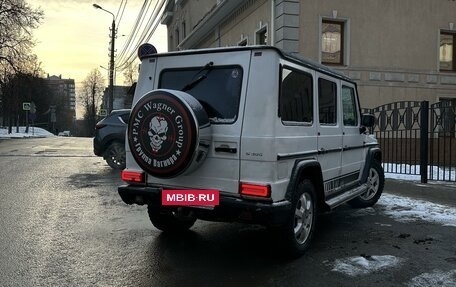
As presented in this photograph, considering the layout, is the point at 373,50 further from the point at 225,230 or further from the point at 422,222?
the point at 225,230

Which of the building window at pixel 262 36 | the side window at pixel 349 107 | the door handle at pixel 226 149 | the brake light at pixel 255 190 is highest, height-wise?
the building window at pixel 262 36

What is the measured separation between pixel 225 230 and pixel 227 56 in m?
2.50

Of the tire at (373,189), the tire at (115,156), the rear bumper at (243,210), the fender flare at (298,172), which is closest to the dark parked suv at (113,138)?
the tire at (115,156)

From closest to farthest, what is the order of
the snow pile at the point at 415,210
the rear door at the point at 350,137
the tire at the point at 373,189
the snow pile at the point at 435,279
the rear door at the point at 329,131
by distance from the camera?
the snow pile at the point at 435,279 < the rear door at the point at 329,131 < the rear door at the point at 350,137 < the snow pile at the point at 415,210 < the tire at the point at 373,189

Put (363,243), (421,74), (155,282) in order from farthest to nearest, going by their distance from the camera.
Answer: (421,74), (363,243), (155,282)

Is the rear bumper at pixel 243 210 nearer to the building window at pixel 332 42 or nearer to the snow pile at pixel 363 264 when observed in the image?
the snow pile at pixel 363 264

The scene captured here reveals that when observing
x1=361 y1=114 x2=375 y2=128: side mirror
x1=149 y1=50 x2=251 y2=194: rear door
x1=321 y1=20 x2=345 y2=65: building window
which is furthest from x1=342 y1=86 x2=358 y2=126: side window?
x1=321 y1=20 x2=345 y2=65: building window

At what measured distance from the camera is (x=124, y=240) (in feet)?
19.3

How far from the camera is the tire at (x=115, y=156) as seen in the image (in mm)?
13523

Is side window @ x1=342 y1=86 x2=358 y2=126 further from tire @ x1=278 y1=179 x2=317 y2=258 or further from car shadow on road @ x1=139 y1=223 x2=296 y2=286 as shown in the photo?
car shadow on road @ x1=139 y1=223 x2=296 y2=286

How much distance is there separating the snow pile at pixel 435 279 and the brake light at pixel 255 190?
1.57 meters

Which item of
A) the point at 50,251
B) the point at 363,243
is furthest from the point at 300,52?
the point at 50,251

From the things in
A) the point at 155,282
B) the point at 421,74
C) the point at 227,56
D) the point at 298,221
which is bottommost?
the point at 155,282

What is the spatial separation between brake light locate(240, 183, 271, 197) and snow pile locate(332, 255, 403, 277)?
109cm
